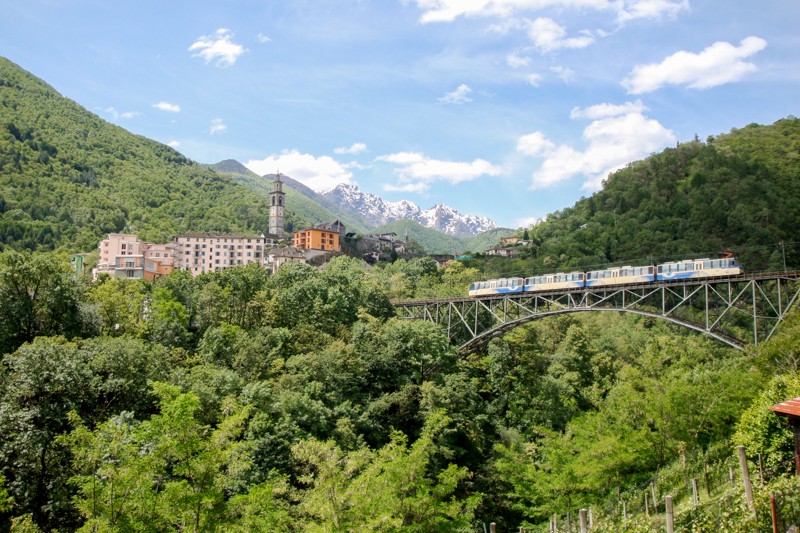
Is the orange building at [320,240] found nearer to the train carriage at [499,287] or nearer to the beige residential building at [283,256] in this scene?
the beige residential building at [283,256]

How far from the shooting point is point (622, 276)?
38.8m

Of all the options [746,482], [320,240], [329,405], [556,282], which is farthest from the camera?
[320,240]

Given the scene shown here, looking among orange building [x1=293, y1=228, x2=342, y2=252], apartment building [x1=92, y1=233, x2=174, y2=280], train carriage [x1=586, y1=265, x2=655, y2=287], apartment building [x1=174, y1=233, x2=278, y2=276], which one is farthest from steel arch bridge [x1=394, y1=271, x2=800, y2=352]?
apartment building [x1=174, y1=233, x2=278, y2=276]

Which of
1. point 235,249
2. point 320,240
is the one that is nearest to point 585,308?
point 320,240

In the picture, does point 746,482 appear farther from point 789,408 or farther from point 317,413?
→ point 317,413

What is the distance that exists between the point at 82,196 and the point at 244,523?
10401 cm

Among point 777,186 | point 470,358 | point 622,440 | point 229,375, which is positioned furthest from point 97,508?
point 777,186

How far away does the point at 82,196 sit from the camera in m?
106

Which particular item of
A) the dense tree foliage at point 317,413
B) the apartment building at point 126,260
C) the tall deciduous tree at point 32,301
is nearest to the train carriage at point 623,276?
the dense tree foliage at point 317,413

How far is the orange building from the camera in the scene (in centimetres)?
9112

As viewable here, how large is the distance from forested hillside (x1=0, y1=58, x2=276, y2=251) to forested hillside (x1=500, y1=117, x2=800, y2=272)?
2395 inches

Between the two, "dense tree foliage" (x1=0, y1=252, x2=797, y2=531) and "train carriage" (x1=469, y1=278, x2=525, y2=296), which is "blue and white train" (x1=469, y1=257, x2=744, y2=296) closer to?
"train carriage" (x1=469, y1=278, x2=525, y2=296)

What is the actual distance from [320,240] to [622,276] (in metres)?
59.1

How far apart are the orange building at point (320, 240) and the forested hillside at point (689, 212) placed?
28.5m
